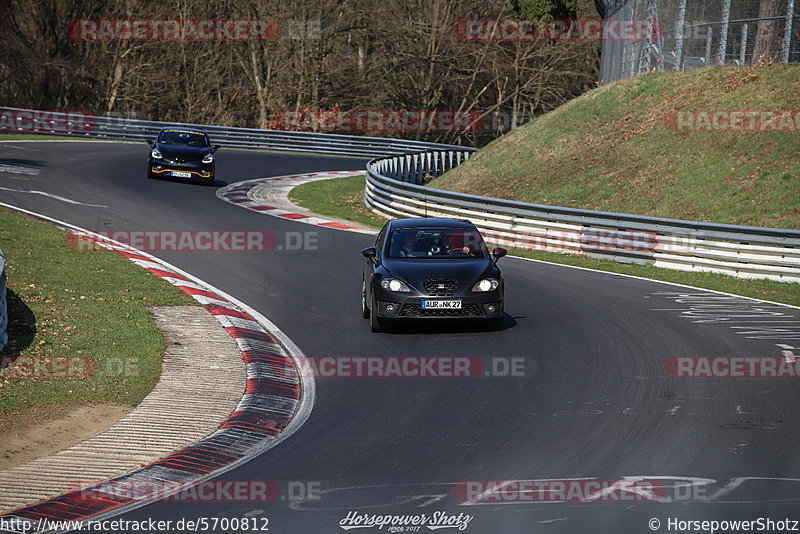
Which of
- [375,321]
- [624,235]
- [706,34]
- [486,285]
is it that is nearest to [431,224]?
[486,285]

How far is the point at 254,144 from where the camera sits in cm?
4700

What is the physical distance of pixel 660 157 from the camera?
28016 mm

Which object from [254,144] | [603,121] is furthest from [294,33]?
[603,121]

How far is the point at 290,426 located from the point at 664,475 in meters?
3.54

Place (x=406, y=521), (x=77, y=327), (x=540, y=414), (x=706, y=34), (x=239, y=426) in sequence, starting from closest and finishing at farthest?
1. (x=406, y=521)
2. (x=239, y=426)
3. (x=540, y=414)
4. (x=77, y=327)
5. (x=706, y=34)

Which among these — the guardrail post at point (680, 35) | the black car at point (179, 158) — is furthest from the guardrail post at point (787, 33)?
the black car at point (179, 158)

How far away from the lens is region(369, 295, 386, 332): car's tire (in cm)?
1277

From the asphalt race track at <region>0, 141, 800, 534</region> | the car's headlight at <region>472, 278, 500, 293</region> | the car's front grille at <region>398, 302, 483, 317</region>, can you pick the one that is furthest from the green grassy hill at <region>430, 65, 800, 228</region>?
the car's front grille at <region>398, 302, 483, 317</region>

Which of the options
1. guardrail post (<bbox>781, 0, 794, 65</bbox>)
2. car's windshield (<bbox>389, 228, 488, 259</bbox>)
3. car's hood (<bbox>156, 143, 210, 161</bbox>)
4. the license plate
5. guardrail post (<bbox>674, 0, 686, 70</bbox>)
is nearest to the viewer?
the license plate

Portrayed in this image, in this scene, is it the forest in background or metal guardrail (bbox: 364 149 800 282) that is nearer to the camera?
metal guardrail (bbox: 364 149 800 282)

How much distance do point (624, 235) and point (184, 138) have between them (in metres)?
15.6

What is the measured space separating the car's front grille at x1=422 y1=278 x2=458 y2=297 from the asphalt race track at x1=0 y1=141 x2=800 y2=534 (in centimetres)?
69

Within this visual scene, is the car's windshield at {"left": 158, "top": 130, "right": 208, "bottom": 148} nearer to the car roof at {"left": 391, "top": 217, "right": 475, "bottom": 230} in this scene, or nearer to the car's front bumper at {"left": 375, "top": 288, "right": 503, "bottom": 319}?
the car roof at {"left": 391, "top": 217, "right": 475, "bottom": 230}

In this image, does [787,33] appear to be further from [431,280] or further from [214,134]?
[214,134]
